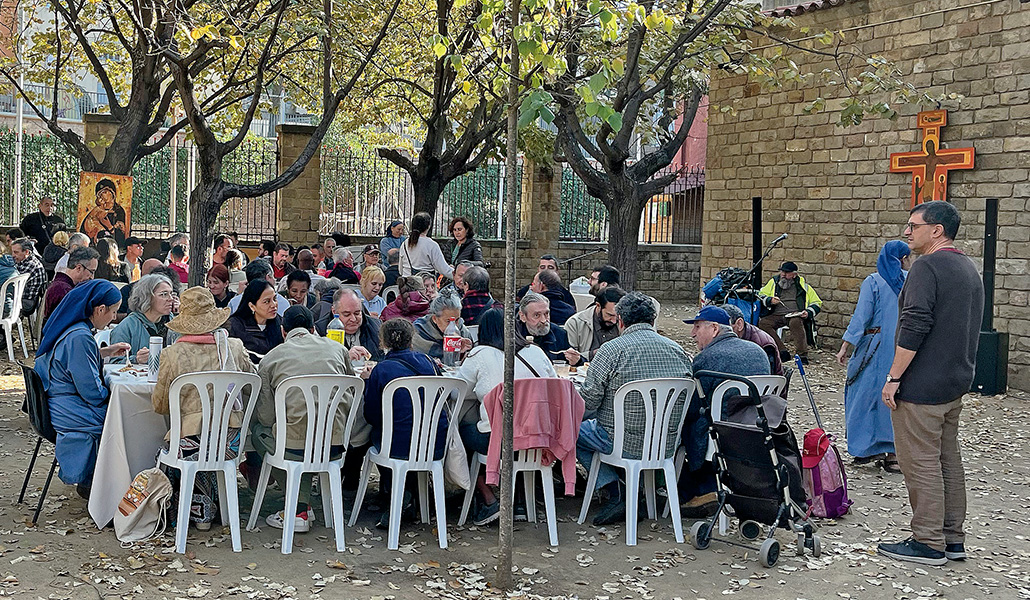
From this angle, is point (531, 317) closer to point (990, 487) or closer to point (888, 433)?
point (888, 433)

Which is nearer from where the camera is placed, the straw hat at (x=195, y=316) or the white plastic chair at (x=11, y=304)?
the straw hat at (x=195, y=316)

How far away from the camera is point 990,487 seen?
23.2 ft

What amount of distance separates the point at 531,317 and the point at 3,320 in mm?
6123

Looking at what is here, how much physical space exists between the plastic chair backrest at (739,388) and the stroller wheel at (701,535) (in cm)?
58

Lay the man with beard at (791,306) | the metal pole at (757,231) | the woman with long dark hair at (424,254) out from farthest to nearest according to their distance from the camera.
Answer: the metal pole at (757,231), the man with beard at (791,306), the woman with long dark hair at (424,254)

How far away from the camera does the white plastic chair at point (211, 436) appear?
5.02m

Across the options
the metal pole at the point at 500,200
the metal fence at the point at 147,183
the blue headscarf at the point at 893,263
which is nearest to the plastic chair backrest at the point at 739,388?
the blue headscarf at the point at 893,263

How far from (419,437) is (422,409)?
0.15m

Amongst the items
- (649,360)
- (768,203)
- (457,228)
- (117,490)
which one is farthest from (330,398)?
(768,203)

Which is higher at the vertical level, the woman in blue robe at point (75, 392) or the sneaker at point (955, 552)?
the woman in blue robe at point (75, 392)

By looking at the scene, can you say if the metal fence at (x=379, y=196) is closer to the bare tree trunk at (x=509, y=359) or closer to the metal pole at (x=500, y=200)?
the metal pole at (x=500, y=200)

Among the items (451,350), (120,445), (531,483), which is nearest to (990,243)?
(451,350)

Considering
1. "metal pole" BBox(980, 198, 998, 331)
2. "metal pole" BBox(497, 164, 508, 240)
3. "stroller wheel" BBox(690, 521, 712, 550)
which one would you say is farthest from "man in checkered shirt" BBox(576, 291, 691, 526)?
"metal pole" BBox(497, 164, 508, 240)

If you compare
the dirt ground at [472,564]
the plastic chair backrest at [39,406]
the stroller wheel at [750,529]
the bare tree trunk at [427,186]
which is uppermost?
the bare tree trunk at [427,186]
